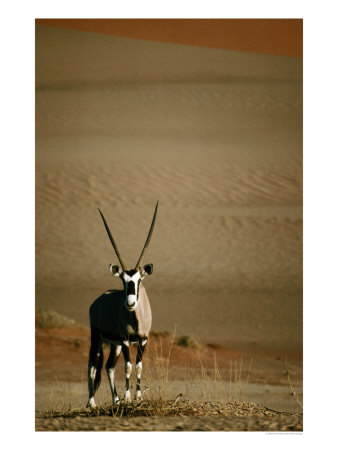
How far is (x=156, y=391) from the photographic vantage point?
6.17 metres

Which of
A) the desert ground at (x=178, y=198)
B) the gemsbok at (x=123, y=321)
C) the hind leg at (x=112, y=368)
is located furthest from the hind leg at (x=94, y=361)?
the desert ground at (x=178, y=198)

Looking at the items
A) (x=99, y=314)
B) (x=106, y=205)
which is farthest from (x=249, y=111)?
(x=99, y=314)

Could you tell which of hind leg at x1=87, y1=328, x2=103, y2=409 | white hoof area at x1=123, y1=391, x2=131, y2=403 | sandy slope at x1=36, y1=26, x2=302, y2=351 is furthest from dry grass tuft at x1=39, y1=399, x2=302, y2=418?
sandy slope at x1=36, y1=26, x2=302, y2=351

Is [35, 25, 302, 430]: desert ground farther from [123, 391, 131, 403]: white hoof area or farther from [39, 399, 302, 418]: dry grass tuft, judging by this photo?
[123, 391, 131, 403]: white hoof area

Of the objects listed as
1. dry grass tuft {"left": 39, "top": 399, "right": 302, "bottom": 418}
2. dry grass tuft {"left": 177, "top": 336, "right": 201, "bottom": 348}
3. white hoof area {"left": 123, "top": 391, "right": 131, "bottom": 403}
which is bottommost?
dry grass tuft {"left": 177, "top": 336, "right": 201, "bottom": 348}

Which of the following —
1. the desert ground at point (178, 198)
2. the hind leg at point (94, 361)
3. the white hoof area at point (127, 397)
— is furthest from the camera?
the desert ground at point (178, 198)

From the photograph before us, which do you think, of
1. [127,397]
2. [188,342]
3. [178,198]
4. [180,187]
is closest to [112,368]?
[127,397]

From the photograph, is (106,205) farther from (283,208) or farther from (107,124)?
(283,208)

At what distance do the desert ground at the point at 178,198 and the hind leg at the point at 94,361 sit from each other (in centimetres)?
157

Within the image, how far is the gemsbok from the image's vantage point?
231 inches

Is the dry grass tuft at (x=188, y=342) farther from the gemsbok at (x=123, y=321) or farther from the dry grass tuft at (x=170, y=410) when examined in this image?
the gemsbok at (x=123, y=321)

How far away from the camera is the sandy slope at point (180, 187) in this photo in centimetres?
1091

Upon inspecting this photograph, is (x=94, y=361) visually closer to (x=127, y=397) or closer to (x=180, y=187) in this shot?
(x=127, y=397)

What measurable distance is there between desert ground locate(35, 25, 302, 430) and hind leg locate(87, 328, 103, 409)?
61.7 inches
